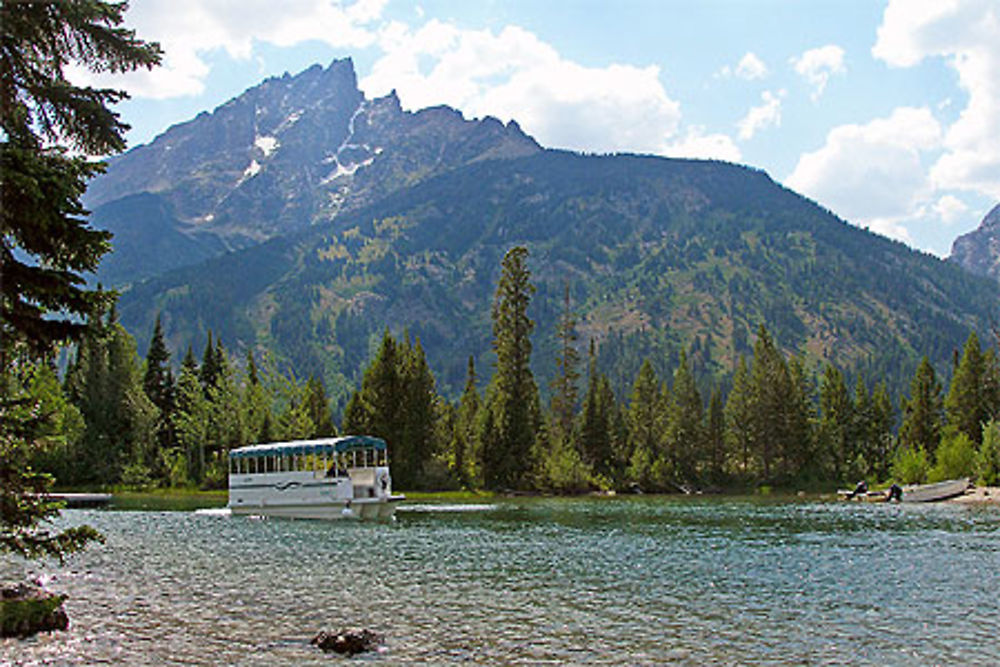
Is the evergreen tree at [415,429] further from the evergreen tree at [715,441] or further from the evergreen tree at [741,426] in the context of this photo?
the evergreen tree at [741,426]

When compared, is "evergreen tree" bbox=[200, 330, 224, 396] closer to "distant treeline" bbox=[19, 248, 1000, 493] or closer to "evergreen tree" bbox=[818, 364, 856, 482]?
"distant treeline" bbox=[19, 248, 1000, 493]

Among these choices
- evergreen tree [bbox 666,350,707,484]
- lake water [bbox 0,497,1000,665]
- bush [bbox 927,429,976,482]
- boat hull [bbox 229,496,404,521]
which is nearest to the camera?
lake water [bbox 0,497,1000,665]

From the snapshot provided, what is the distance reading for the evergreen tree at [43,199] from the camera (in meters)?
15.4

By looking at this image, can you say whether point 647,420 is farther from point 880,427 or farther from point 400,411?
point 400,411

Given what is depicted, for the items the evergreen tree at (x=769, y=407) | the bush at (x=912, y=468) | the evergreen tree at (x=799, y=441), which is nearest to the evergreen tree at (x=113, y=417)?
the evergreen tree at (x=769, y=407)

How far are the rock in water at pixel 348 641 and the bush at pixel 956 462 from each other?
94.1 metres

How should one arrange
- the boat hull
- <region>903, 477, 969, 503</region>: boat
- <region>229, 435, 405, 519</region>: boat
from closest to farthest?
the boat hull
<region>229, 435, 405, 519</region>: boat
<region>903, 477, 969, 503</region>: boat

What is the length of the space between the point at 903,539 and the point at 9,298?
45.5 m

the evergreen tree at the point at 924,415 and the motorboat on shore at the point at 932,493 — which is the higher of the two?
the evergreen tree at the point at 924,415

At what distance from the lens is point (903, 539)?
155ft

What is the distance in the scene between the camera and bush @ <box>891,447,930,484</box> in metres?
107

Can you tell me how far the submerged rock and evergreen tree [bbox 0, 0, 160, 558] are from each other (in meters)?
3.87

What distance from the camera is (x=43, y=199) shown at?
599 inches

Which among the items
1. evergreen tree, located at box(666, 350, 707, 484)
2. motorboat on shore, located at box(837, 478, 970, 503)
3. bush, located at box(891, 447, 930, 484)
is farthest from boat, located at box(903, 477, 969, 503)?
evergreen tree, located at box(666, 350, 707, 484)
